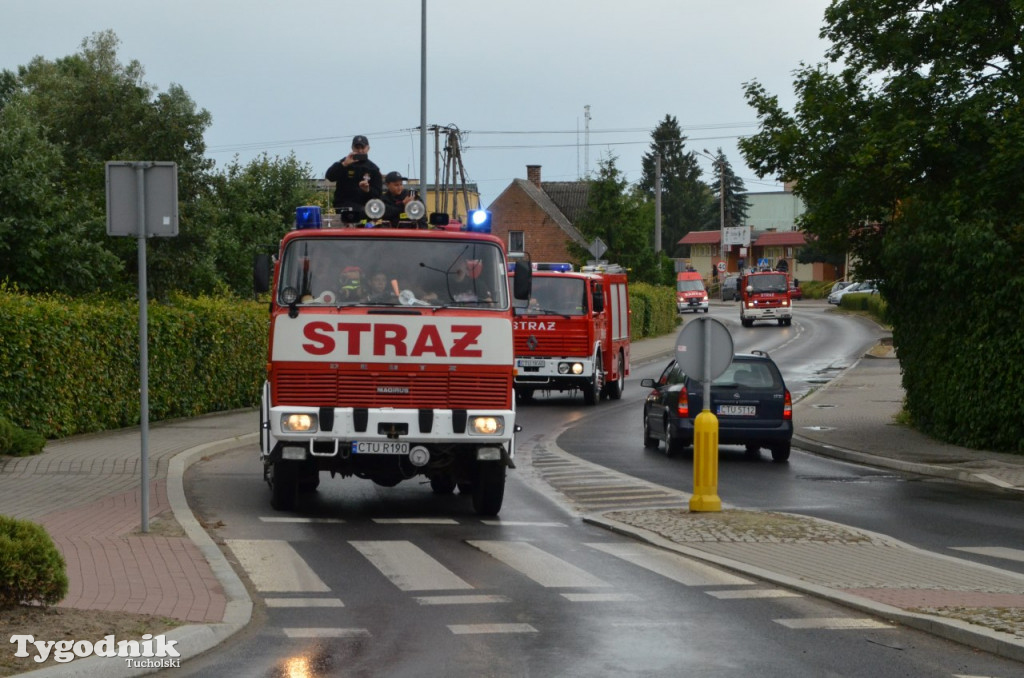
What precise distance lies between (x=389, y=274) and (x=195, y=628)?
6108mm

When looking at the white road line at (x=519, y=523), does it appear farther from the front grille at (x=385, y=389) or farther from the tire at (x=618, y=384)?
the tire at (x=618, y=384)

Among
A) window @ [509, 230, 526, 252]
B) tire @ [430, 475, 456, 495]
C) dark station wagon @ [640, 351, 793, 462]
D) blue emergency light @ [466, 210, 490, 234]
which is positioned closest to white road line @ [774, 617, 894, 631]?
blue emergency light @ [466, 210, 490, 234]

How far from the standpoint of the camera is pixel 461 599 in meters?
9.30

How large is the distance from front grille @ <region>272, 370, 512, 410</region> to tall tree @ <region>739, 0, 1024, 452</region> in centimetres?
995

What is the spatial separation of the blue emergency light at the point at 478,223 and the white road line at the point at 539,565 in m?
3.36

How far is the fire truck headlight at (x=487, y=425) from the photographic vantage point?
13.1 meters

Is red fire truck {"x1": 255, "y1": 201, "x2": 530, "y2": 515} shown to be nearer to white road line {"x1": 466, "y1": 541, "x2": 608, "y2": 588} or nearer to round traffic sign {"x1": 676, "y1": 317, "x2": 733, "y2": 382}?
white road line {"x1": 466, "y1": 541, "x2": 608, "y2": 588}

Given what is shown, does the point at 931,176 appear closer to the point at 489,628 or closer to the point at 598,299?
the point at 598,299

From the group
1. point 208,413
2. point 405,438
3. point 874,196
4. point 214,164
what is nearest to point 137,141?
point 214,164

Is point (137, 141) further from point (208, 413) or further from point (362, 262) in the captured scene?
point (362, 262)

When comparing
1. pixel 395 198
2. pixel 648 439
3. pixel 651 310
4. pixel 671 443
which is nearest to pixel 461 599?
pixel 395 198

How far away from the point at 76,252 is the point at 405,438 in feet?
A: 58.9

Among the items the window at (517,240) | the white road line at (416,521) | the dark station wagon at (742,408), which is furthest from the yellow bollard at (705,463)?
the window at (517,240)

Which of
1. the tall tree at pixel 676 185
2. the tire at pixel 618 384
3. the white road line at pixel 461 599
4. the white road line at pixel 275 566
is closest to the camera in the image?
the white road line at pixel 461 599
